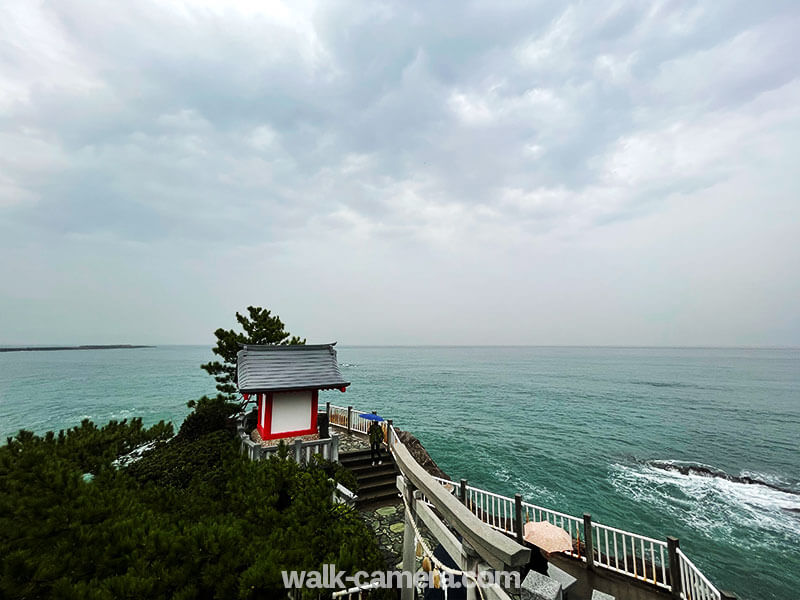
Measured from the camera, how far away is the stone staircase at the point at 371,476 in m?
11.7

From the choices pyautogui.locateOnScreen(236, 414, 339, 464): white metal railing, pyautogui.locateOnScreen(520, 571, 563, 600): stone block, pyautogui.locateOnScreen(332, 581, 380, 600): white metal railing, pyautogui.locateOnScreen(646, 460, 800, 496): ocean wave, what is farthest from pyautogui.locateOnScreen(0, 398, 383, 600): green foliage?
pyautogui.locateOnScreen(646, 460, 800, 496): ocean wave

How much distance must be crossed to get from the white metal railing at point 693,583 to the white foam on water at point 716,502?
1223cm

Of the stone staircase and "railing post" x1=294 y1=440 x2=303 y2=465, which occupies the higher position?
"railing post" x1=294 y1=440 x2=303 y2=465

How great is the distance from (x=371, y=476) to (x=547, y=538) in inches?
254

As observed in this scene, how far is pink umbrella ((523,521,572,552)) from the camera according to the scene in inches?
311

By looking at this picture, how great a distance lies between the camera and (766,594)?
11.9 metres

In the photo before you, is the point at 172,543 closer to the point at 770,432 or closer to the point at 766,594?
the point at 766,594

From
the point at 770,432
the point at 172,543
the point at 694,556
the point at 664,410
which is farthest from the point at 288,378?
the point at 664,410

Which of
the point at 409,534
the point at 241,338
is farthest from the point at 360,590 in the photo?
the point at 241,338

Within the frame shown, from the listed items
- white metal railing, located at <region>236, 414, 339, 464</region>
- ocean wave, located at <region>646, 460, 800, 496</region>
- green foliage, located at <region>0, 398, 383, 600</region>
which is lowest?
ocean wave, located at <region>646, 460, 800, 496</region>

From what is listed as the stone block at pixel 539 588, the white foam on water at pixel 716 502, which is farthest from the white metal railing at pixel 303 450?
the white foam on water at pixel 716 502

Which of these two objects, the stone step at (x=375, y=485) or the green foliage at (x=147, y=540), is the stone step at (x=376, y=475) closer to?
the stone step at (x=375, y=485)

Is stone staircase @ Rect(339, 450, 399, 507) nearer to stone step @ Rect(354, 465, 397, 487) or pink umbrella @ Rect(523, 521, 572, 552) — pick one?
stone step @ Rect(354, 465, 397, 487)

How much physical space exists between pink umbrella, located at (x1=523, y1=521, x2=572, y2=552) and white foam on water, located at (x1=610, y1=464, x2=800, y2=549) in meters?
13.7
